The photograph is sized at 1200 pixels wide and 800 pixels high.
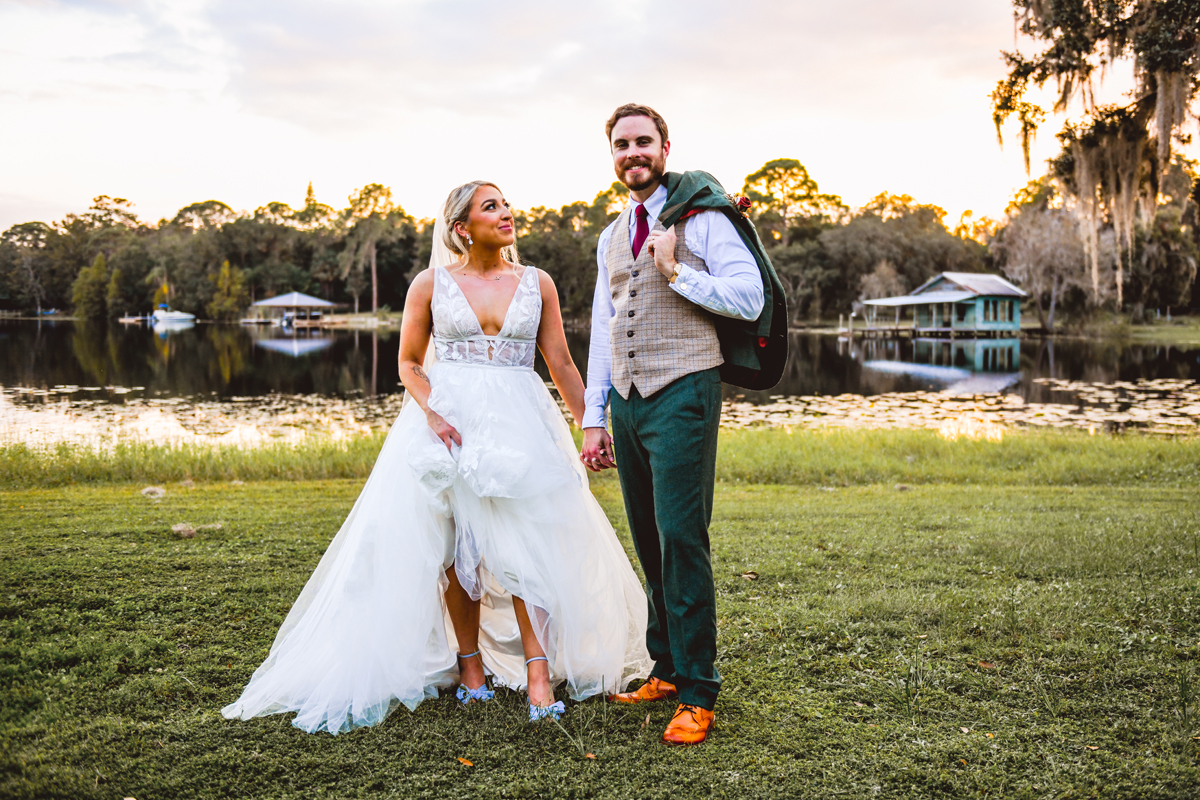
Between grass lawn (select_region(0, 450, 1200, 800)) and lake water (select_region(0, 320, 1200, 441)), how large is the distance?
10.8 m

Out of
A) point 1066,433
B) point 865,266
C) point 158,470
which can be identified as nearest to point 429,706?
point 158,470

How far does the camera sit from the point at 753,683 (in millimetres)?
3598

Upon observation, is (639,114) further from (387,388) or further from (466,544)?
(387,388)

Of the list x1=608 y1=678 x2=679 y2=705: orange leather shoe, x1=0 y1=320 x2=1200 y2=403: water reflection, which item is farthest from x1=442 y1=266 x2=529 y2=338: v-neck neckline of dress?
x1=0 y1=320 x2=1200 y2=403: water reflection

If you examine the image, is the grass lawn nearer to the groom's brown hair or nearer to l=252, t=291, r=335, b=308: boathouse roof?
the groom's brown hair

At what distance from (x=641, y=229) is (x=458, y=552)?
5.23 feet

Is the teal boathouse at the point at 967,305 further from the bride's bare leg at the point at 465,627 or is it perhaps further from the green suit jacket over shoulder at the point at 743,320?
the bride's bare leg at the point at 465,627

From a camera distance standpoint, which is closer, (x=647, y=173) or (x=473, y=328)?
(x=647, y=173)

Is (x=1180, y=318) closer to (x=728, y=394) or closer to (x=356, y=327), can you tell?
(x=728, y=394)

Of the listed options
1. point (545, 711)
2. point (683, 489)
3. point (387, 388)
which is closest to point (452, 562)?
point (545, 711)

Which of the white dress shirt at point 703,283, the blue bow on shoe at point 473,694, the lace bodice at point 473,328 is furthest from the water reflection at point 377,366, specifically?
the blue bow on shoe at point 473,694

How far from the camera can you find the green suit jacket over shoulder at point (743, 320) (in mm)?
3070

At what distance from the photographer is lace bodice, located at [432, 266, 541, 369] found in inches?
140

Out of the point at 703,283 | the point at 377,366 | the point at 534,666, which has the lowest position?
the point at 534,666
